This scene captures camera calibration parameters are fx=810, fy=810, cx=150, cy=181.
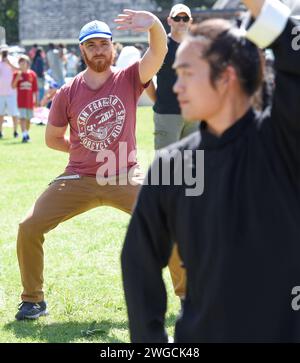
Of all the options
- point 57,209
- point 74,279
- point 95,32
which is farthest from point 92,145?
point 74,279

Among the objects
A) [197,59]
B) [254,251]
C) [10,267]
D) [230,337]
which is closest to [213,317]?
[230,337]

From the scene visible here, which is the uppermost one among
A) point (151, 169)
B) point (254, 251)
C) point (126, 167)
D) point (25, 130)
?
point (151, 169)

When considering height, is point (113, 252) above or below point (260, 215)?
below

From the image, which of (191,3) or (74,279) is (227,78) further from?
(191,3)

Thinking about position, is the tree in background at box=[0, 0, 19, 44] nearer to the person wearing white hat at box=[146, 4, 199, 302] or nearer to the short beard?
the person wearing white hat at box=[146, 4, 199, 302]

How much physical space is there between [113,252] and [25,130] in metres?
11.3

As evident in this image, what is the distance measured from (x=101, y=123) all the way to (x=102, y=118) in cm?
4

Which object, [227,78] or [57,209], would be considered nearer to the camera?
[227,78]

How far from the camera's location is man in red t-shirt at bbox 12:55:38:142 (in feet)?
61.5

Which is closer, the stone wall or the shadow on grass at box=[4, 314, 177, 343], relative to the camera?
the shadow on grass at box=[4, 314, 177, 343]

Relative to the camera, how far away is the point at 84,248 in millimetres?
8109

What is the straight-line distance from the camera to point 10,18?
63.5 m

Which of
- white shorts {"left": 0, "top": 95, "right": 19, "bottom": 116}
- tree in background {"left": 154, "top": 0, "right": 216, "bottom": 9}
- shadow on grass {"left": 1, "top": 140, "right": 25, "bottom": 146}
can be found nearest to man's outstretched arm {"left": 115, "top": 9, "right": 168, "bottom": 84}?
shadow on grass {"left": 1, "top": 140, "right": 25, "bottom": 146}

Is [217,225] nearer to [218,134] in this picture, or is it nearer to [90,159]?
[218,134]
